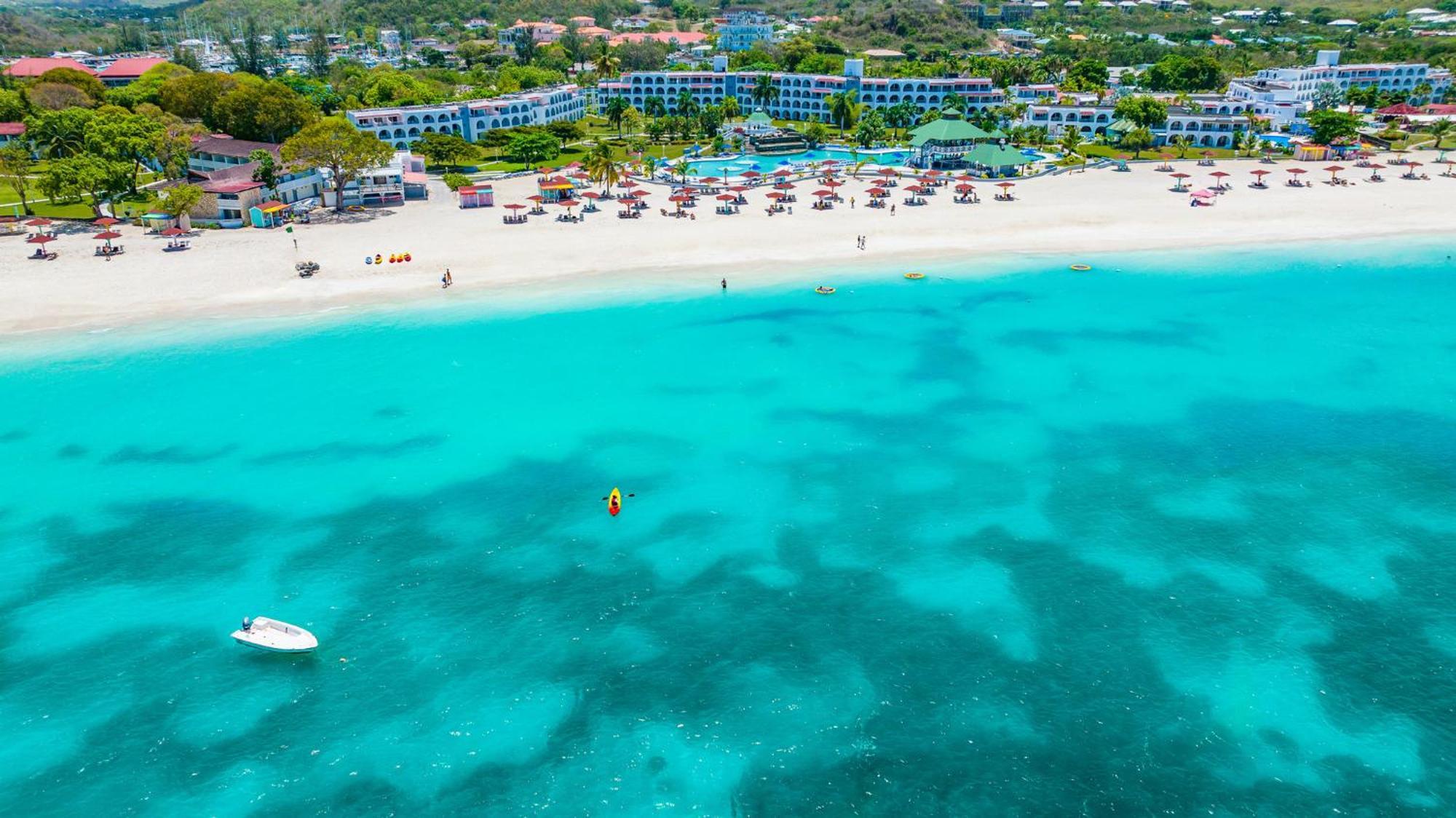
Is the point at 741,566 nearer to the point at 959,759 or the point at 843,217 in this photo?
the point at 959,759

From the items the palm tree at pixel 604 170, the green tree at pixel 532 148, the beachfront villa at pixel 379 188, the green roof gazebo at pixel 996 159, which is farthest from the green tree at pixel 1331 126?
the beachfront villa at pixel 379 188

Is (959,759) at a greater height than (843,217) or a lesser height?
lesser

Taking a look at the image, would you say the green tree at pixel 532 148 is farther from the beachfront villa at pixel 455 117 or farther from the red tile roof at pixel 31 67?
the red tile roof at pixel 31 67

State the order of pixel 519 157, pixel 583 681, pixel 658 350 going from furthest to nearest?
pixel 519 157
pixel 658 350
pixel 583 681

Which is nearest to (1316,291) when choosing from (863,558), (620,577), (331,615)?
(863,558)

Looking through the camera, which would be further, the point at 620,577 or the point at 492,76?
the point at 492,76

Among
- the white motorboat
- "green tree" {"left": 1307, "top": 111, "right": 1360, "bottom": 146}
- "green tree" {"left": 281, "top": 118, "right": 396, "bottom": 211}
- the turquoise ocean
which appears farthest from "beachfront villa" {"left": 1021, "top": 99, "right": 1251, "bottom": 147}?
the white motorboat

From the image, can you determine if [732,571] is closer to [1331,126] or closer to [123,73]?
[1331,126]

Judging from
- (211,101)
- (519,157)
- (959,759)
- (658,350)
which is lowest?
(959,759)

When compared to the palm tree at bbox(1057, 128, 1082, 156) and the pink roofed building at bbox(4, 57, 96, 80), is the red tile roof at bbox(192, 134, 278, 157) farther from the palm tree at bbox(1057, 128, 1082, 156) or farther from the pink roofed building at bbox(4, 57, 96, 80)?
the palm tree at bbox(1057, 128, 1082, 156)
